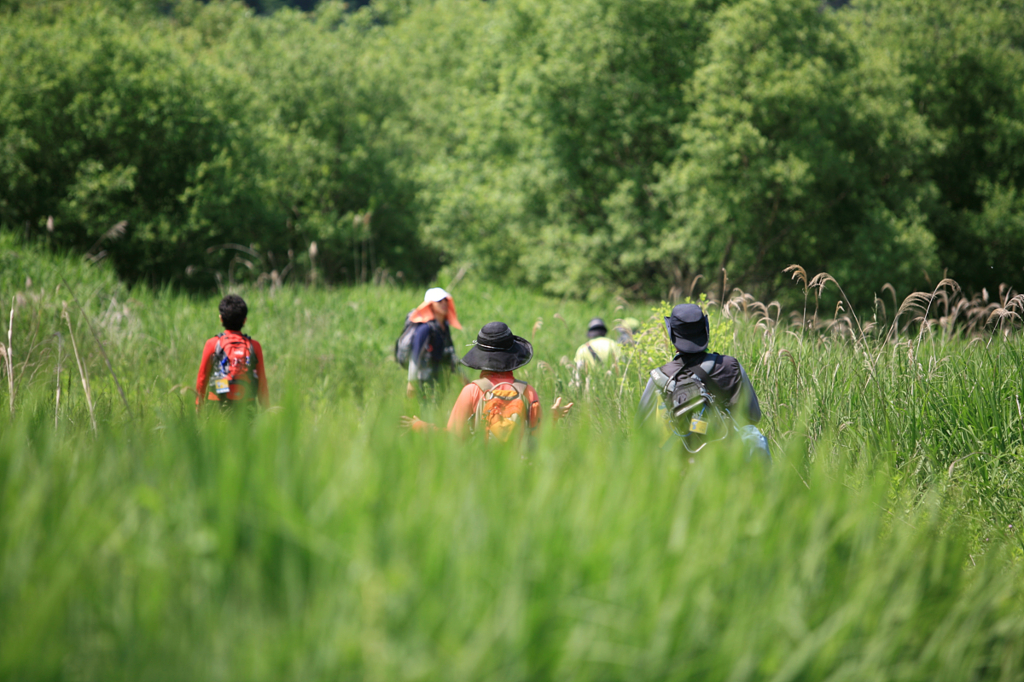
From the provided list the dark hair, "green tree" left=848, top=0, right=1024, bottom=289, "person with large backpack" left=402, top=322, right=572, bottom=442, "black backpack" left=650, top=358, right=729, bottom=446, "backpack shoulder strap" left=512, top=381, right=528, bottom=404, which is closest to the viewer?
"black backpack" left=650, top=358, right=729, bottom=446

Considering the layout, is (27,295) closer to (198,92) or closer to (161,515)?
(161,515)

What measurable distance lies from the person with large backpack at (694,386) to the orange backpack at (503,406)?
0.68m

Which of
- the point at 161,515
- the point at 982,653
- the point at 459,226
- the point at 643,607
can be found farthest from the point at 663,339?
the point at 459,226

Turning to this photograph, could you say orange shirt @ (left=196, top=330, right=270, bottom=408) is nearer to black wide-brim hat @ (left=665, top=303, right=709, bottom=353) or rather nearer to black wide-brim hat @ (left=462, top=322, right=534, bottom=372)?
→ black wide-brim hat @ (left=462, top=322, right=534, bottom=372)

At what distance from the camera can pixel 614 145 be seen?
2100 centimetres

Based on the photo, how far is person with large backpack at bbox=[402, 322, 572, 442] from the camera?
3836 millimetres

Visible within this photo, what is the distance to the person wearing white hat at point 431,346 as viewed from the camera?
6.57m

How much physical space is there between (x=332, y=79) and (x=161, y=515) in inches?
1188

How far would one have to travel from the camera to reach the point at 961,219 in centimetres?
2356

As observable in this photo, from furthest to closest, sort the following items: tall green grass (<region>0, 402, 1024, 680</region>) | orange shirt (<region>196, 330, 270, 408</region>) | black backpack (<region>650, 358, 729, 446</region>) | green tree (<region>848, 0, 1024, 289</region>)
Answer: green tree (<region>848, 0, 1024, 289</region>)
orange shirt (<region>196, 330, 270, 408</region>)
black backpack (<region>650, 358, 729, 446</region>)
tall green grass (<region>0, 402, 1024, 680</region>)

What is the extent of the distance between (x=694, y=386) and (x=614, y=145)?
18.4m

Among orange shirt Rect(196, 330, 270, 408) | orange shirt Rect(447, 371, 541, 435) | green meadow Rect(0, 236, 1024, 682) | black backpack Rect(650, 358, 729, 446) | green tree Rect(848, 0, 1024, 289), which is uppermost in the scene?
green tree Rect(848, 0, 1024, 289)

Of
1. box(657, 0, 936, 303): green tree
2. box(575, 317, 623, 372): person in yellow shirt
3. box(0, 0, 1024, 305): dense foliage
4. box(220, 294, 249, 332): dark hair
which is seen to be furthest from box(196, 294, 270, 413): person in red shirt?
box(657, 0, 936, 303): green tree

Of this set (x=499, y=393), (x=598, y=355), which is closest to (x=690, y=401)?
(x=499, y=393)
